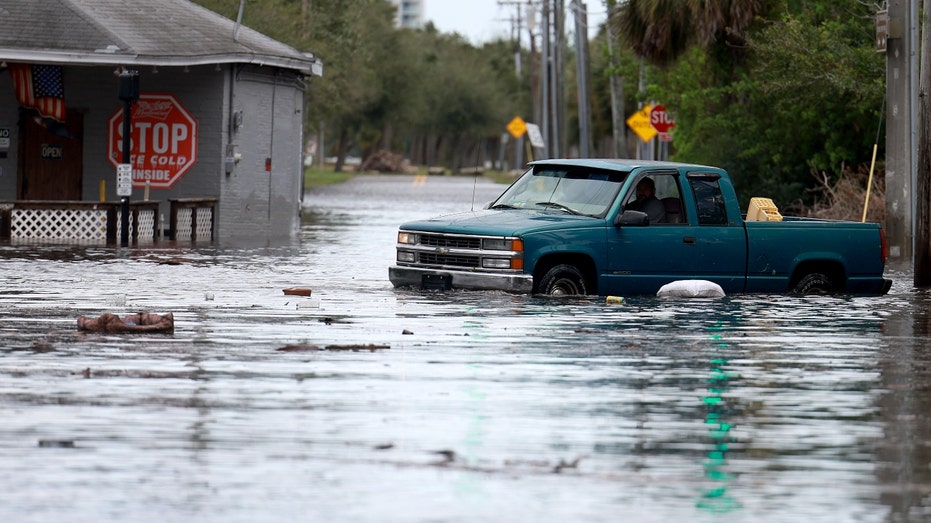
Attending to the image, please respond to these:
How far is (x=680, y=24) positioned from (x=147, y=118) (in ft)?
42.1

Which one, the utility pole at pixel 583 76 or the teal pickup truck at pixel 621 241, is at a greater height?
the utility pole at pixel 583 76

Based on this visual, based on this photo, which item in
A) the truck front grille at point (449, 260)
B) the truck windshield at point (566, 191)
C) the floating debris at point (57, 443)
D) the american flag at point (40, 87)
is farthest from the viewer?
the american flag at point (40, 87)

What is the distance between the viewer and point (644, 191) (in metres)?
19.1

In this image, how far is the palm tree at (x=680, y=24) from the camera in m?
39.1

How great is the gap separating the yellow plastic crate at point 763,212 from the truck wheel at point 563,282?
2639 millimetres

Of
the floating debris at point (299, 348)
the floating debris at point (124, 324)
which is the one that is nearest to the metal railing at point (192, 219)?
the floating debris at point (124, 324)

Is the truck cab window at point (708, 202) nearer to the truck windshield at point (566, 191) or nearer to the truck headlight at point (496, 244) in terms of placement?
the truck windshield at point (566, 191)

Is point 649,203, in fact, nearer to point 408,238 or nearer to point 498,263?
point 498,263

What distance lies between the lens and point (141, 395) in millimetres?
10680

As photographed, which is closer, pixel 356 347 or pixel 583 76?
pixel 356 347

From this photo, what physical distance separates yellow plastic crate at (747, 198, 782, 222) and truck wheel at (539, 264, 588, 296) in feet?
8.66

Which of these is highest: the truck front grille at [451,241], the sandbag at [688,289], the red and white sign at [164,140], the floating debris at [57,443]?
the red and white sign at [164,140]

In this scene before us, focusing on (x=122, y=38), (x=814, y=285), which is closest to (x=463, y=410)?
(x=814, y=285)

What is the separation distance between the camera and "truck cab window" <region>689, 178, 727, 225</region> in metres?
19.1
